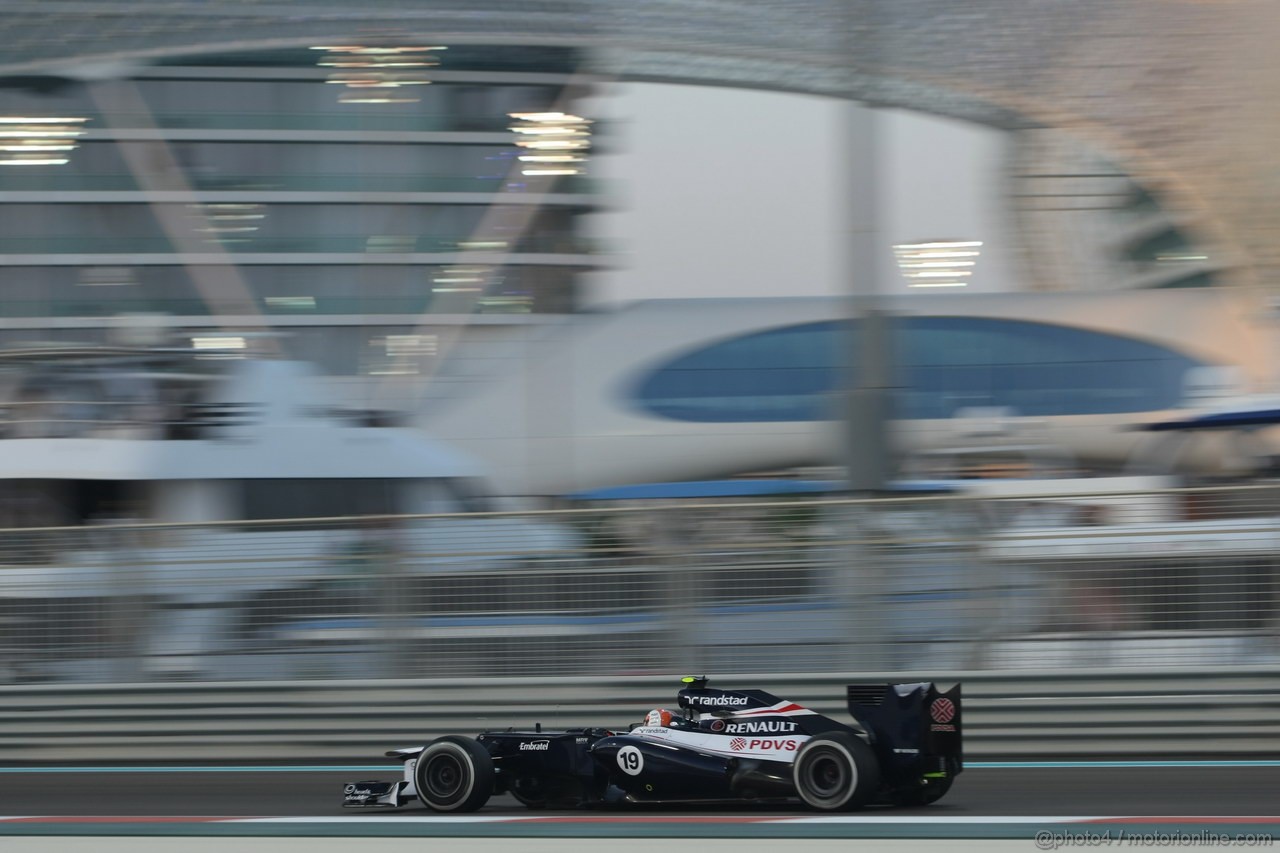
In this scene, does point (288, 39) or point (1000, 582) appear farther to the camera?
point (288, 39)

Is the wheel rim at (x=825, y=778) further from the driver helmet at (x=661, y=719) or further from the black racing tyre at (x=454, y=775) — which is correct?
the black racing tyre at (x=454, y=775)

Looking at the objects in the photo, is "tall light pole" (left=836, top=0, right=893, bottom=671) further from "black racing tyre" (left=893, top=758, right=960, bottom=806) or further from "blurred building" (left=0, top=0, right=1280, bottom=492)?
"blurred building" (left=0, top=0, right=1280, bottom=492)

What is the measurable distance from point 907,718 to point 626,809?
1104 mm

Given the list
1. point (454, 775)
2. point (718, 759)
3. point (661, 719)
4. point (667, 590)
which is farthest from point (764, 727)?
point (667, 590)

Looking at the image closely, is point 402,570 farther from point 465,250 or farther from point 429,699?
point 465,250

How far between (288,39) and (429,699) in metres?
36.3

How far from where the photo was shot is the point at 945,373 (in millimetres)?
24500

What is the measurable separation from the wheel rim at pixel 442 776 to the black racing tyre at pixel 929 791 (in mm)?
1541

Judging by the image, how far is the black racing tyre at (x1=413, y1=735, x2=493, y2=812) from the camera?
16.6 ft

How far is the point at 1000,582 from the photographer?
6.96 m

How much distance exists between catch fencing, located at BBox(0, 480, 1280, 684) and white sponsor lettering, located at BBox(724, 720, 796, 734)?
7.24ft

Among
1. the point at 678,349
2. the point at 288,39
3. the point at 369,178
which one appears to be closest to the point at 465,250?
the point at 369,178

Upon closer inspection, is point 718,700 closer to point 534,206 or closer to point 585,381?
point 585,381

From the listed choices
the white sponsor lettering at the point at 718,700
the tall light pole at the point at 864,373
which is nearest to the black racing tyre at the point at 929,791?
the white sponsor lettering at the point at 718,700
